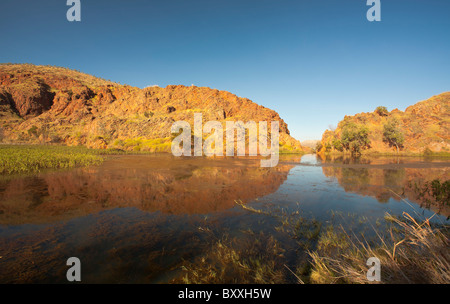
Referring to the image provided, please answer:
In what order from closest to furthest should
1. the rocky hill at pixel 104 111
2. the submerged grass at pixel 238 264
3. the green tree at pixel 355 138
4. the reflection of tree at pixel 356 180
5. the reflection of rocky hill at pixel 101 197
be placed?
the submerged grass at pixel 238 264 → the reflection of rocky hill at pixel 101 197 → the reflection of tree at pixel 356 180 → the green tree at pixel 355 138 → the rocky hill at pixel 104 111

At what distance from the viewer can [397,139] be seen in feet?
181

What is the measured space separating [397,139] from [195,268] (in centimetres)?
7317

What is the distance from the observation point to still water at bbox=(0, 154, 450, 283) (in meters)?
4.23

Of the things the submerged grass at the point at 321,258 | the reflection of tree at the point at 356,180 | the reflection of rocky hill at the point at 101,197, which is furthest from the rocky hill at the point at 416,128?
the submerged grass at the point at 321,258

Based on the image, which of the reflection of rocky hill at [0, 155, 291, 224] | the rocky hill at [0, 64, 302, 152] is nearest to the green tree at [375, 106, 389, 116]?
the rocky hill at [0, 64, 302, 152]

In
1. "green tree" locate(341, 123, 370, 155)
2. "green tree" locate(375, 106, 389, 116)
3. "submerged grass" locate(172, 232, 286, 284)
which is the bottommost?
"submerged grass" locate(172, 232, 286, 284)

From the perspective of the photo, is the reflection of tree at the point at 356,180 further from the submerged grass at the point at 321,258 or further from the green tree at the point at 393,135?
the green tree at the point at 393,135

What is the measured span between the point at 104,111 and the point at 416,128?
12562 centimetres

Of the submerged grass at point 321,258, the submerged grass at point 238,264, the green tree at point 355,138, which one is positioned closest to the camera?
the submerged grass at point 321,258

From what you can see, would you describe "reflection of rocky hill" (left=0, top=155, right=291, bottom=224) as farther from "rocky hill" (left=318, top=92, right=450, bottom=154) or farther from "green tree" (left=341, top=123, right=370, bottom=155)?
"rocky hill" (left=318, top=92, right=450, bottom=154)

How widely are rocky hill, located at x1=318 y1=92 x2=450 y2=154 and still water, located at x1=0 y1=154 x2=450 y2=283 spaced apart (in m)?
61.6

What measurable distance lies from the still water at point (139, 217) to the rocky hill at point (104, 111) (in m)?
43.4

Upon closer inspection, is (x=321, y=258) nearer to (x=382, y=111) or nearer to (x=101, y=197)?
(x=101, y=197)

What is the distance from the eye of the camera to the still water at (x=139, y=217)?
4230mm
